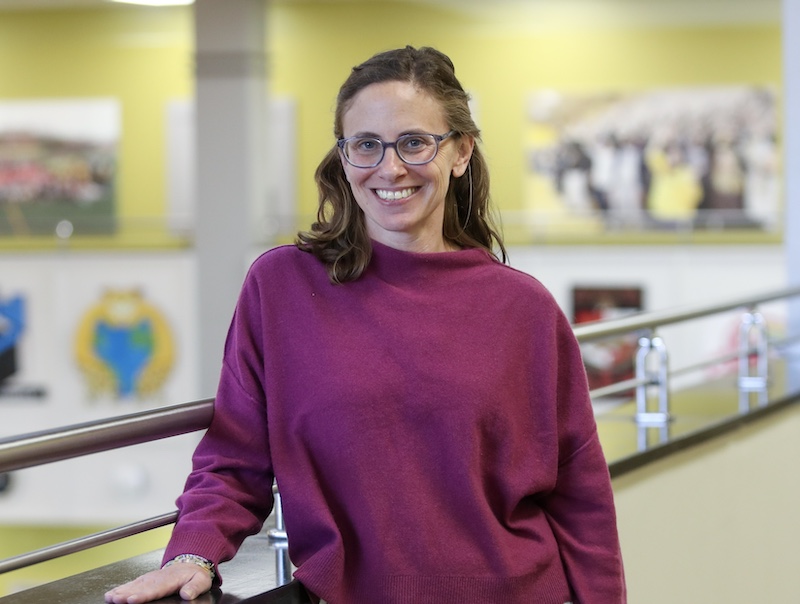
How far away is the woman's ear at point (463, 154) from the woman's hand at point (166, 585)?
70 centimetres

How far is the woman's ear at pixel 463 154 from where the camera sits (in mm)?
1855

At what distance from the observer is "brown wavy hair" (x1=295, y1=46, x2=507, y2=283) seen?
1758 mm

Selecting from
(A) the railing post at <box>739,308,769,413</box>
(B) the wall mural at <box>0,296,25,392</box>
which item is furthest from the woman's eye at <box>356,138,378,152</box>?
(B) the wall mural at <box>0,296,25,392</box>

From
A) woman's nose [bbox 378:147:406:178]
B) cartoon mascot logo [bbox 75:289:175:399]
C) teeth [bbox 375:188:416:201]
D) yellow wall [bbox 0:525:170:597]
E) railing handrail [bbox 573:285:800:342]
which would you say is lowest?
yellow wall [bbox 0:525:170:597]

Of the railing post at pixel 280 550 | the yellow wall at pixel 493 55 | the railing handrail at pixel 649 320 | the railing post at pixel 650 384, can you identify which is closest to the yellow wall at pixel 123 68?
the yellow wall at pixel 493 55

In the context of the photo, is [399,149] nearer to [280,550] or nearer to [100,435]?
[100,435]

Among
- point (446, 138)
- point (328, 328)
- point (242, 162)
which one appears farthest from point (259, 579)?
point (242, 162)

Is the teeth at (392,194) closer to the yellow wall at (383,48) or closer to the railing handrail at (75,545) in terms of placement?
the railing handrail at (75,545)

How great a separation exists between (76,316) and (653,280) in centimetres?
564

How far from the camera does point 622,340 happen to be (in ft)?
39.4

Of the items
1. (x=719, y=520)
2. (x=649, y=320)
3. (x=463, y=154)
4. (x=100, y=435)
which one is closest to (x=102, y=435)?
(x=100, y=435)

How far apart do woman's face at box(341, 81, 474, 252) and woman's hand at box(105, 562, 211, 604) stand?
55cm

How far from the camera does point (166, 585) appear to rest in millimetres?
1639

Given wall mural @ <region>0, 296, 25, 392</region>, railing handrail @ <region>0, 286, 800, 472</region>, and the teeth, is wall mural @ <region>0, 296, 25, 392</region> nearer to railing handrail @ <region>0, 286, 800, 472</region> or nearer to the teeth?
railing handrail @ <region>0, 286, 800, 472</region>
